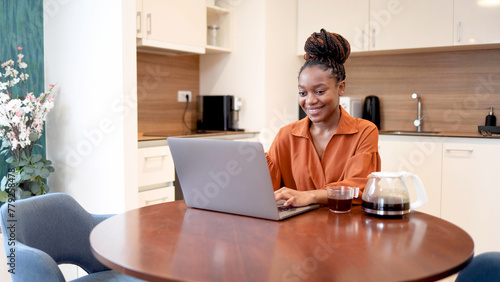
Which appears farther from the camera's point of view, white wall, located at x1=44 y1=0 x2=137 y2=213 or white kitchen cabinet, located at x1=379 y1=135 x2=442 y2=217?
white kitchen cabinet, located at x1=379 y1=135 x2=442 y2=217

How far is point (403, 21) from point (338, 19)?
20.4 inches

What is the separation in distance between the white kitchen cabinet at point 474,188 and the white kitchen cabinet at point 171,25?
1.92 metres

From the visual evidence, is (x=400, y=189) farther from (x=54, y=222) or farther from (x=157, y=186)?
(x=157, y=186)

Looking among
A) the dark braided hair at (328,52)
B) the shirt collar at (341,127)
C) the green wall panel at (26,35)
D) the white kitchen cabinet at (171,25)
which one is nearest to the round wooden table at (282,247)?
the shirt collar at (341,127)

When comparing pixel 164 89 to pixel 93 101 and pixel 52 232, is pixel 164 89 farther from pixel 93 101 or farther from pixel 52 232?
pixel 52 232

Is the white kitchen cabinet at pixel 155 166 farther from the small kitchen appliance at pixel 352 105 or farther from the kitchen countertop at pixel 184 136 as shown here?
the small kitchen appliance at pixel 352 105

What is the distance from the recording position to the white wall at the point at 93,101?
8.60ft

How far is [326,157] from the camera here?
1.74 metres

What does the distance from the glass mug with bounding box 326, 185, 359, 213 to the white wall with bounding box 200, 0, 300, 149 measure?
7.83 feet

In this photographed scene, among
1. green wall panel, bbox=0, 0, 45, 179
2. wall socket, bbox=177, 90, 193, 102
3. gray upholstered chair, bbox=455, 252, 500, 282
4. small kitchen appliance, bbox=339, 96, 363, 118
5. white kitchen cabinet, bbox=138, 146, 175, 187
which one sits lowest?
gray upholstered chair, bbox=455, 252, 500, 282

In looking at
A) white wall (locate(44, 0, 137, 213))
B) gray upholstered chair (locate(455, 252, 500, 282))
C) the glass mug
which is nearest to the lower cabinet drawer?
white wall (locate(44, 0, 137, 213))

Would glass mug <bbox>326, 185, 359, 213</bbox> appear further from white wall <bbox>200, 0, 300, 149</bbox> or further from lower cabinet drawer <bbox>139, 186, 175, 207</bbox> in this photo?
white wall <bbox>200, 0, 300, 149</bbox>

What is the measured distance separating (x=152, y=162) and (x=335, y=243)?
6.46 feet

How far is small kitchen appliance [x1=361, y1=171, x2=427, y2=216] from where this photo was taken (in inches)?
53.6
